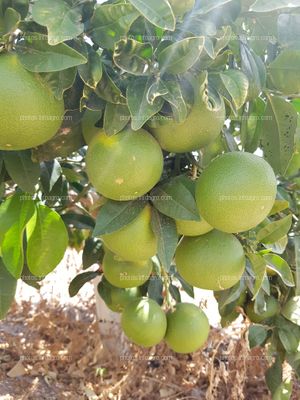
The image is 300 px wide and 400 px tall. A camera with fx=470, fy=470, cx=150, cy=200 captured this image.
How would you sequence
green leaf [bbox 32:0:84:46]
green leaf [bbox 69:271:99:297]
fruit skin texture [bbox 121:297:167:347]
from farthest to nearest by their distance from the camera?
1. green leaf [bbox 69:271:99:297]
2. fruit skin texture [bbox 121:297:167:347]
3. green leaf [bbox 32:0:84:46]

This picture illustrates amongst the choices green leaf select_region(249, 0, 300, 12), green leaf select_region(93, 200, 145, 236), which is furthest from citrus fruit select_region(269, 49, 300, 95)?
green leaf select_region(93, 200, 145, 236)

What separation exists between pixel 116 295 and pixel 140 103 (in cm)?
104

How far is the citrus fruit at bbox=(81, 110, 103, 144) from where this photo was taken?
0.91m

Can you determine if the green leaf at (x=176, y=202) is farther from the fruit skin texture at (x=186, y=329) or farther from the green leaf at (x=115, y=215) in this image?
the fruit skin texture at (x=186, y=329)

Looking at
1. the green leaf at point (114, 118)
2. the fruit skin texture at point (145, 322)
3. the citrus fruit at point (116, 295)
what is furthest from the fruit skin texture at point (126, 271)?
the green leaf at point (114, 118)

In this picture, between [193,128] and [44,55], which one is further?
[193,128]

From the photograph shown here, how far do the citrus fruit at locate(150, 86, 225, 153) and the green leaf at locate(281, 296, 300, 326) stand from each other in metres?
0.93

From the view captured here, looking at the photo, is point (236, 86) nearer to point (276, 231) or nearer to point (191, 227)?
point (191, 227)

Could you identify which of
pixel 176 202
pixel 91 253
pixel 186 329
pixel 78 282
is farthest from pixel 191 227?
pixel 78 282

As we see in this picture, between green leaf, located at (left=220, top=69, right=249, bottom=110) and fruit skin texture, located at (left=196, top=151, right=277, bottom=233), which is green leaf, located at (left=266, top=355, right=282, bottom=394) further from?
green leaf, located at (left=220, top=69, right=249, bottom=110)

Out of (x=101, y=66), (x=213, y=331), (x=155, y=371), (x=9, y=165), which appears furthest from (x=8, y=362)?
(x=101, y=66)

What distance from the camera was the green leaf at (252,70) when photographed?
2.70 ft

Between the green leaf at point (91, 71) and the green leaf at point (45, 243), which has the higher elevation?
the green leaf at point (91, 71)

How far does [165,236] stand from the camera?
87 centimetres
